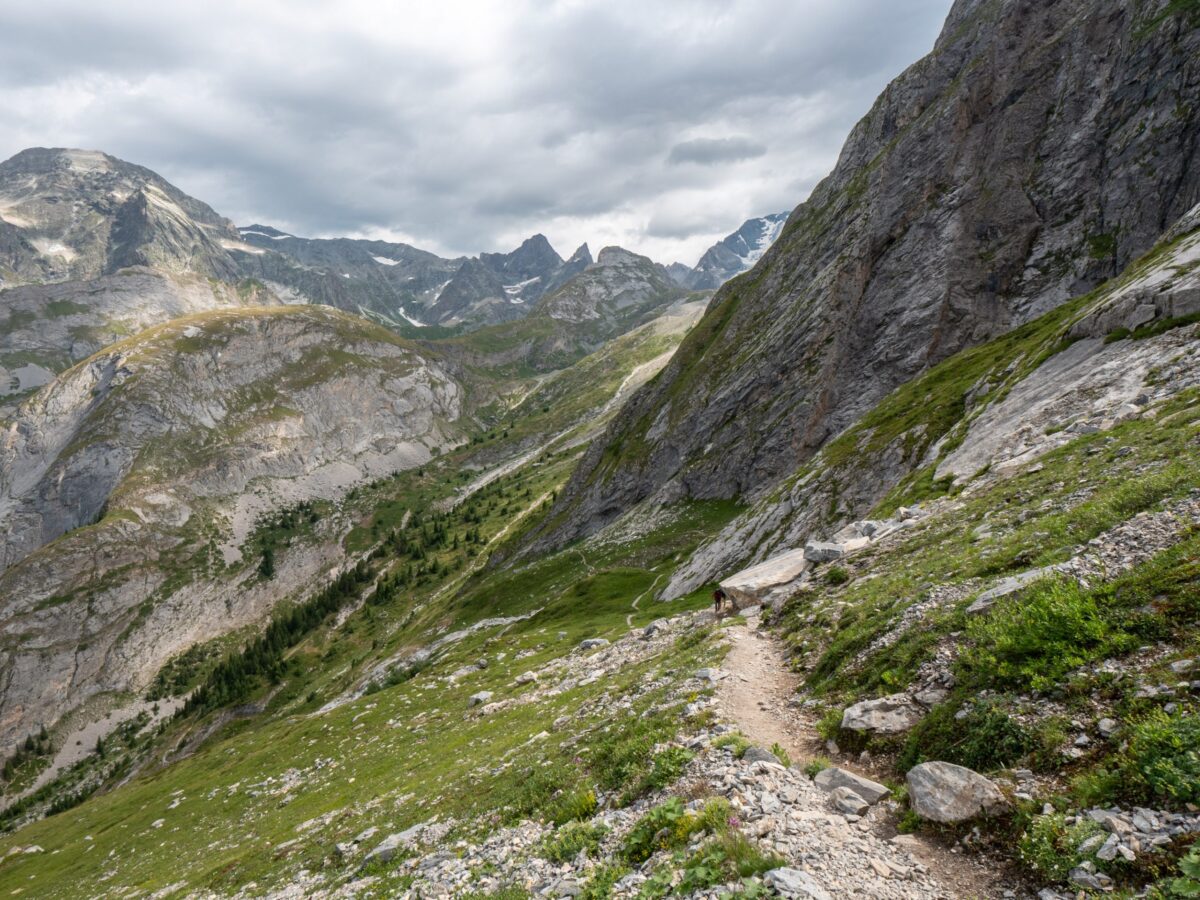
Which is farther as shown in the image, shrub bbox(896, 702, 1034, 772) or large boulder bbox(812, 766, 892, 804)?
large boulder bbox(812, 766, 892, 804)

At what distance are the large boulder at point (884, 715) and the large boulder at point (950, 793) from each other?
2.16m

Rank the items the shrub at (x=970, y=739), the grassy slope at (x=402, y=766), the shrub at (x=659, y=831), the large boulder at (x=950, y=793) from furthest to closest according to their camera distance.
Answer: the grassy slope at (x=402, y=766) < the shrub at (x=659, y=831) < the shrub at (x=970, y=739) < the large boulder at (x=950, y=793)

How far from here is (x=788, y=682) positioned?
1659 centimetres

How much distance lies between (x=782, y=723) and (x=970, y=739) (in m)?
5.37

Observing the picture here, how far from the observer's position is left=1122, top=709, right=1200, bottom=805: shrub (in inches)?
242

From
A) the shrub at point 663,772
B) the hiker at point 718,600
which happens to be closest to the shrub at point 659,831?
the shrub at point 663,772

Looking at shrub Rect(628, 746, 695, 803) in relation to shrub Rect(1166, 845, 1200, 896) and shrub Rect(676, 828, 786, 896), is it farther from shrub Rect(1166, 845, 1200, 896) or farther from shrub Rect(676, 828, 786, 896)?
shrub Rect(1166, 845, 1200, 896)

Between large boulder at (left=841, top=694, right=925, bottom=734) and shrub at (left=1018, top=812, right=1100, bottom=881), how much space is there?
12.8ft

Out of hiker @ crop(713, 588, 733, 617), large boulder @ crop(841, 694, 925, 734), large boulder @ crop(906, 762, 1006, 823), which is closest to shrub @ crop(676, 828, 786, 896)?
large boulder @ crop(906, 762, 1006, 823)

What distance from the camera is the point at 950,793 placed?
8273mm

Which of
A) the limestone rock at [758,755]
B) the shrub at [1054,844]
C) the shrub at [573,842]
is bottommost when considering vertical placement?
the shrub at [573,842]

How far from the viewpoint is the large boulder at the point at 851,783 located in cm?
945

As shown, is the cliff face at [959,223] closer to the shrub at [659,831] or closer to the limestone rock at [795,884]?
the shrub at [659,831]

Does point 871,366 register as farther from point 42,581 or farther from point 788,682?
point 42,581
